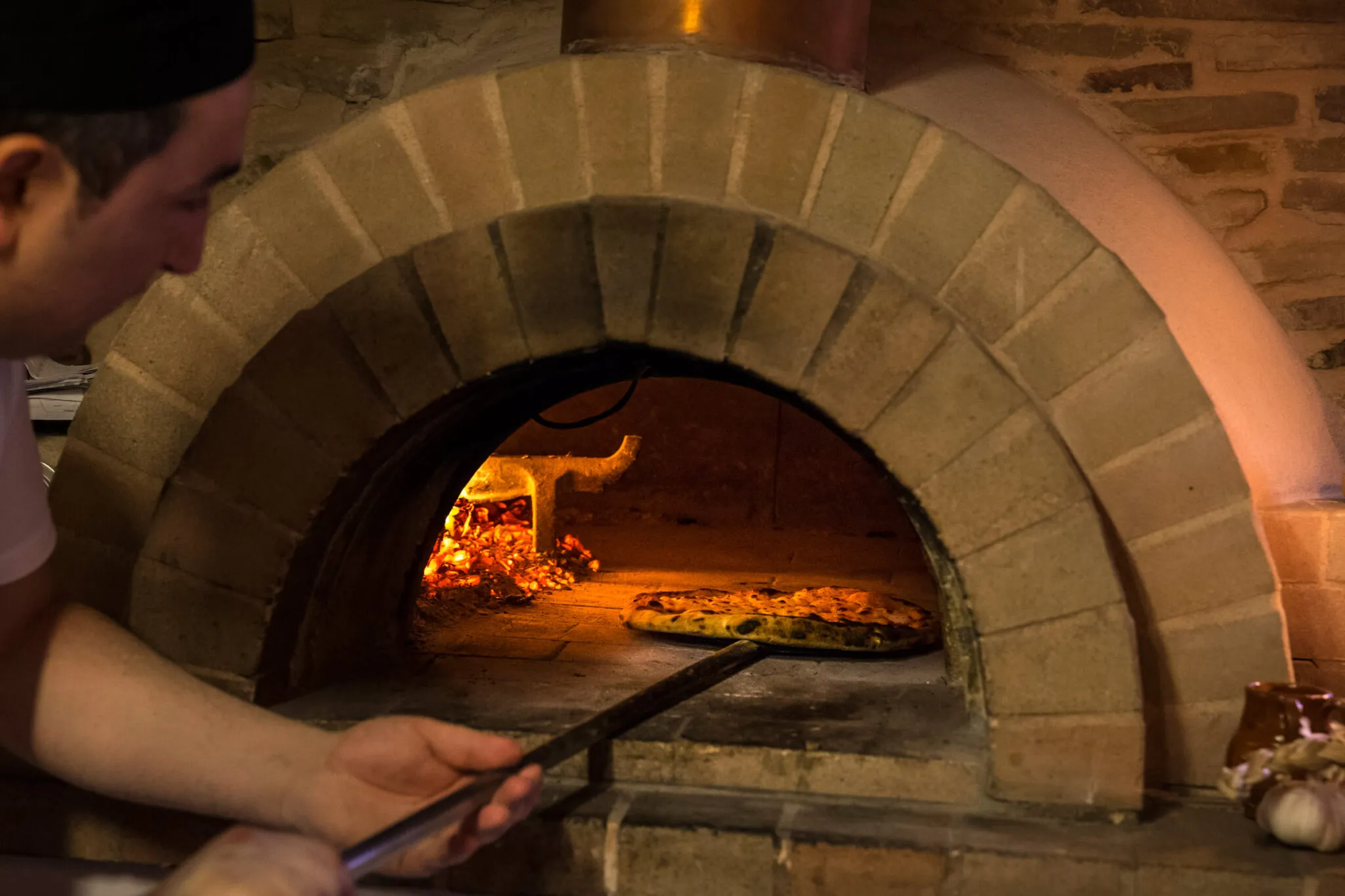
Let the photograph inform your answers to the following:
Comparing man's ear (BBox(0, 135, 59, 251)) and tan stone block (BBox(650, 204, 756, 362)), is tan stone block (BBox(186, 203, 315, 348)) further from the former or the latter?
man's ear (BBox(0, 135, 59, 251))

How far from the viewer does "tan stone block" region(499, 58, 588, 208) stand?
1640 mm

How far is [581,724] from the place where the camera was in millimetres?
1518

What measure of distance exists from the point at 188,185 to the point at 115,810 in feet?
3.70

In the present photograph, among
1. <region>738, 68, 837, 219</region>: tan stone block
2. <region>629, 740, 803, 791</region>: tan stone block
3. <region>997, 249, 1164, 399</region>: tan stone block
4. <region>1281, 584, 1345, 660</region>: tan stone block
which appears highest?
<region>738, 68, 837, 219</region>: tan stone block

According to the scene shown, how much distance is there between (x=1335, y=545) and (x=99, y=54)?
1727 millimetres

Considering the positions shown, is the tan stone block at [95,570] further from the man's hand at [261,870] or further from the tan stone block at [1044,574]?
the tan stone block at [1044,574]

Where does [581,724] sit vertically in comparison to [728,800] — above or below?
above

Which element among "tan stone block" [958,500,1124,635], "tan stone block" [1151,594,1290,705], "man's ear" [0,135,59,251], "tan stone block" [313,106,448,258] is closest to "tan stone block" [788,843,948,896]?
"tan stone block" [958,500,1124,635]

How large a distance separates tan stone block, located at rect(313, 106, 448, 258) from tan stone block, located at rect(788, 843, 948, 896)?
0.98m

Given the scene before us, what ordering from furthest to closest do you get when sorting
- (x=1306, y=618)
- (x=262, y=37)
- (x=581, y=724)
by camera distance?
(x=262, y=37) < (x=1306, y=618) < (x=581, y=724)

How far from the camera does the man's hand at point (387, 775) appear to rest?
3.55ft

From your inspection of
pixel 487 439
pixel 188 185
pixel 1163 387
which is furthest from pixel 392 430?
pixel 1163 387

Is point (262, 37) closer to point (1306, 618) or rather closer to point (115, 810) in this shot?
point (115, 810)

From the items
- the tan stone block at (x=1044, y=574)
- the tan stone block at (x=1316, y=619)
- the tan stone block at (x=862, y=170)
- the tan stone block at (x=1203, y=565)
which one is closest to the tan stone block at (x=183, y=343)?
the tan stone block at (x=862, y=170)
